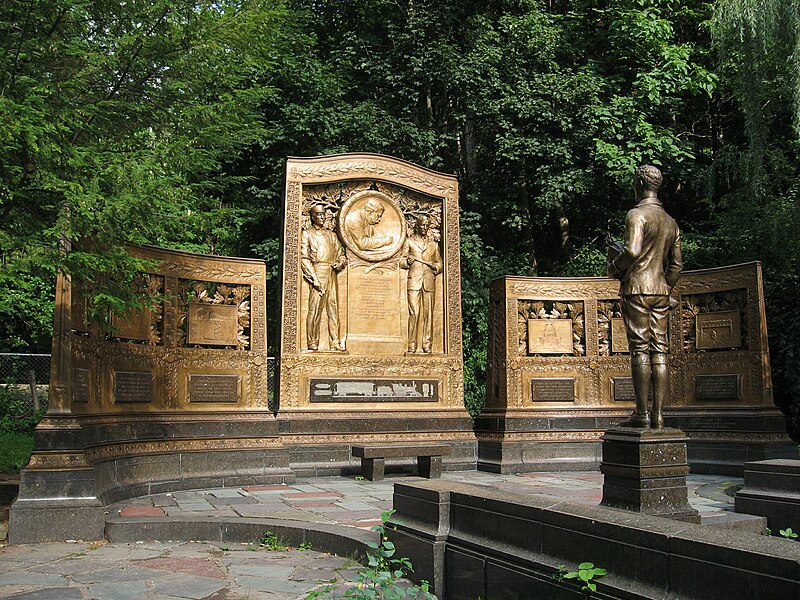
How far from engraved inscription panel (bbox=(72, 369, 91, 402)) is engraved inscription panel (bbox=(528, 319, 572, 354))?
7724 millimetres

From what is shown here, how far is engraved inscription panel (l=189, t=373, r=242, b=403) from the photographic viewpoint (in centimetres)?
1202

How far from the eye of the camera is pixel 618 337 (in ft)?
48.4

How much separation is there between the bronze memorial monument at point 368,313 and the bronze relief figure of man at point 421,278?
0.02m

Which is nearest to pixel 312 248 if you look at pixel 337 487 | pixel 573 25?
pixel 337 487

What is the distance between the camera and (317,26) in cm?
2408

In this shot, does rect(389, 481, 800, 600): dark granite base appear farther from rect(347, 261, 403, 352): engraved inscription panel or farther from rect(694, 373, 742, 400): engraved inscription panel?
rect(694, 373, 742, 400): engraved inscription panel

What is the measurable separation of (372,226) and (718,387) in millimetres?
6446

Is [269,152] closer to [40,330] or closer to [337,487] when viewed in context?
[40,330]

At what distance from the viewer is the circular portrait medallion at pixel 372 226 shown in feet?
46.1

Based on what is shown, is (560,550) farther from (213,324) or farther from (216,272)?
(216,272)

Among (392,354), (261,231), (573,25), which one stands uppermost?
(573,25)

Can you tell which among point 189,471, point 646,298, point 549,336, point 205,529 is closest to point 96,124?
point 205,529

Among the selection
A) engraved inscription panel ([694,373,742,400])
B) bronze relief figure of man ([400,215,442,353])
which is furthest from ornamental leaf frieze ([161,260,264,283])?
engraved inscription panel ([694,373,742,400])

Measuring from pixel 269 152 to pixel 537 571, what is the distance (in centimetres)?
1813
